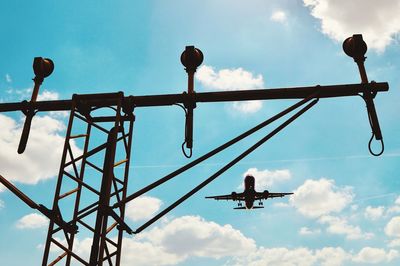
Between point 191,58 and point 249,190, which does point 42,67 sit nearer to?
point 191,58

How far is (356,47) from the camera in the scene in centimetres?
609

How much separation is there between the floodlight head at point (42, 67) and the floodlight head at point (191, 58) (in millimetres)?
2718

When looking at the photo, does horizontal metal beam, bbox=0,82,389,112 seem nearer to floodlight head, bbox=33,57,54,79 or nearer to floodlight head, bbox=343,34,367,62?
floodlight head, bbox=343,34,367,62

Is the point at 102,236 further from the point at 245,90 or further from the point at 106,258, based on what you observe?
the point at 245,90

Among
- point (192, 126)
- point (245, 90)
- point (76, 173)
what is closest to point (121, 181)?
point (76, 173)

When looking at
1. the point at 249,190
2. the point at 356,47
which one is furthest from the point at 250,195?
the point at 356,47

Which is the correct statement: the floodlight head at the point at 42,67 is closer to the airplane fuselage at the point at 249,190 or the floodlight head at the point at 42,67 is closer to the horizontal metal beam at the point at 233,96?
the horizontal metal beam at the point at 233,96

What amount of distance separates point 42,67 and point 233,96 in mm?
3773

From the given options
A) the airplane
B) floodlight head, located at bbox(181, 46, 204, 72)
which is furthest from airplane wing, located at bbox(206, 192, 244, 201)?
floodlight head, located at bbox(181, 46, 204, 72)

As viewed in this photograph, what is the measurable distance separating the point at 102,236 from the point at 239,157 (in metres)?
2.44

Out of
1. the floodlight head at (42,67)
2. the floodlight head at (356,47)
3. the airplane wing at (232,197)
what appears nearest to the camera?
the floodlight head at (356,47)

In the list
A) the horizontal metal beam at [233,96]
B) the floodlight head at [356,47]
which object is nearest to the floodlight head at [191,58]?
the horizontal metal beam at [233,96]

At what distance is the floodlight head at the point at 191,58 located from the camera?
6.35 metres

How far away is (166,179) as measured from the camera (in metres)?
5.42
